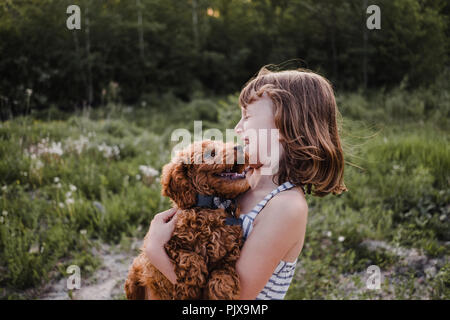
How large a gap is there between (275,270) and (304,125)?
666 mm

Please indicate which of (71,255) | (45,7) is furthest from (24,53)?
(71,255)

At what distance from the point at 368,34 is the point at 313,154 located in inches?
360

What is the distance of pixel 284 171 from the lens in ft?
5.30

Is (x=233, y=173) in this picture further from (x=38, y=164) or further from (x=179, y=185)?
(x=38, y=164)

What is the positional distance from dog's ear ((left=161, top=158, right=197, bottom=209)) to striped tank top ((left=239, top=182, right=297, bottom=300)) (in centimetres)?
25

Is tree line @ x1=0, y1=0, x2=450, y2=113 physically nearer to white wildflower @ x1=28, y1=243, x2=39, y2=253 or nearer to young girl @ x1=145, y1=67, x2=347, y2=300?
white wildflower @ x1=28, y1=243, x2=39, y2=253

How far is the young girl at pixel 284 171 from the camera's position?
4.57 ft

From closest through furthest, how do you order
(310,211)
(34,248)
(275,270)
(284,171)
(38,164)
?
(275,270), (284,171), (34,248), (310,211), (38,164)

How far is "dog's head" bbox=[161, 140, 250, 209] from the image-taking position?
143 centimetres

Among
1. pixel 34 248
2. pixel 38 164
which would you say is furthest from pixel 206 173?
pixel 38 164

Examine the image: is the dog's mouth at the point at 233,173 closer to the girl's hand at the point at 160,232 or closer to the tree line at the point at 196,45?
the girl's hand at the point at 160,232

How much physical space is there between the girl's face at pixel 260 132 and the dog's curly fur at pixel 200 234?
74 mm

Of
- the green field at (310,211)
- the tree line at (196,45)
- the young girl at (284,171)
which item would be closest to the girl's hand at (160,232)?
the young girl at (284,171)

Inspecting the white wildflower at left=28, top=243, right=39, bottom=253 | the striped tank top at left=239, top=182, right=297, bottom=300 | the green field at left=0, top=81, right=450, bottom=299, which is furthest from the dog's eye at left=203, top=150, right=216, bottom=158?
the white wildflower at left=28, top=243, right=39, bottom=253
